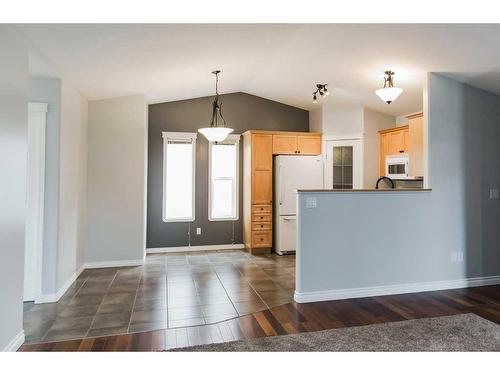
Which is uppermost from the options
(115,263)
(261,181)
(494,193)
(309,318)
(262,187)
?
(261,181)

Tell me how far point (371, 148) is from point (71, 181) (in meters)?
4.85

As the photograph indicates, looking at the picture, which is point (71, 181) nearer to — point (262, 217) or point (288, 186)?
point (262, 217)

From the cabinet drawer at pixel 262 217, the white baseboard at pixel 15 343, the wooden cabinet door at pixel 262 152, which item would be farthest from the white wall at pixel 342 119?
the white baseboard at pixel 15 343

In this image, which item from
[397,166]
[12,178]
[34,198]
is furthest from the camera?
[397,166]

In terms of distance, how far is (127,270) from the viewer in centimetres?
486

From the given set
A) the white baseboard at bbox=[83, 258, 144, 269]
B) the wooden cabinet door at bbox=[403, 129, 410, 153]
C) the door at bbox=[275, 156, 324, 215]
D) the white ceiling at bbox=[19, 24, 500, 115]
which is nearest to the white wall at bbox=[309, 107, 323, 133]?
the door at bbox=[275, 156, 324, 215]

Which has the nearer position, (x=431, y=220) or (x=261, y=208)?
(x=431, y=220)

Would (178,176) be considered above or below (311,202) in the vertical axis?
above

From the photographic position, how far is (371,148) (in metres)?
6.25

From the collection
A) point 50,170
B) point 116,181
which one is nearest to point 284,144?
point 116,181

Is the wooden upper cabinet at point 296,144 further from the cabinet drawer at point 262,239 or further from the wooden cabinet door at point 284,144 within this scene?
the cabinet drawer at point 262,239

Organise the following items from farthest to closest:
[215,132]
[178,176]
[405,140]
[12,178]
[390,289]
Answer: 1. [178,176]
2. [405,140]
3. [215,132]
4. [390,289]
5. [12,178]

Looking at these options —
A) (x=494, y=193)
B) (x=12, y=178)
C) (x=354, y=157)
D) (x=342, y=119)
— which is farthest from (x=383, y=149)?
(x=12, y=178)
